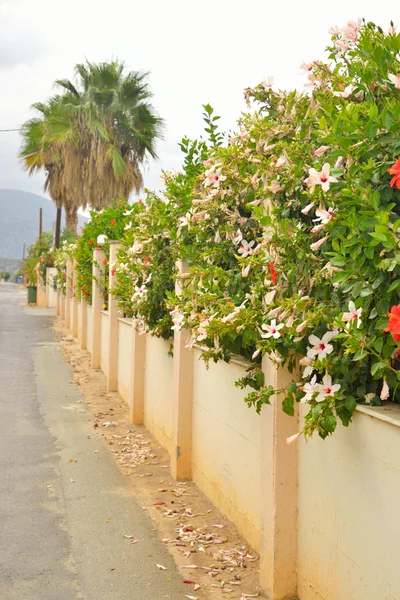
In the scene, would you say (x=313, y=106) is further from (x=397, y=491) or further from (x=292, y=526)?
(x=292, y=526)

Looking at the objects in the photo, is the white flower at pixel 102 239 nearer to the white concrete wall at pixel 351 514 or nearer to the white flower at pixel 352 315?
the white concrete wall at pixel 351 514

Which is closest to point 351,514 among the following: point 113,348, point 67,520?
point 67,520

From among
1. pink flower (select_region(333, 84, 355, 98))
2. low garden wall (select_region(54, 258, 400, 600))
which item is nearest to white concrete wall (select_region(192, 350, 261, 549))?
low garden wall (select_region(54, 258, 400, 600))

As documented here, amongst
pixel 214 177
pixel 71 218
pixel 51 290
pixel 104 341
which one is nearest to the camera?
pixel 214 177

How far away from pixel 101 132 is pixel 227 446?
62.1 ft

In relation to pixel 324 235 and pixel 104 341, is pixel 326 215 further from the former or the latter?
pixel 104 341

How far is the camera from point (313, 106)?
380cm

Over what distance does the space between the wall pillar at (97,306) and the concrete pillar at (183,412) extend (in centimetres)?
705

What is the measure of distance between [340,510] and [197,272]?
202 centimetres

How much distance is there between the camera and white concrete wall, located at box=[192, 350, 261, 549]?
451 centimetres

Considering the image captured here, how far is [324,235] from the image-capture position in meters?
3.41

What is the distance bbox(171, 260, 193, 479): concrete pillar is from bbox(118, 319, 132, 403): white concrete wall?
3154 mm

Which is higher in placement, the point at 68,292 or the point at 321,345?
the point at 321,345

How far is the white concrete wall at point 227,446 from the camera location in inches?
178
